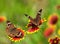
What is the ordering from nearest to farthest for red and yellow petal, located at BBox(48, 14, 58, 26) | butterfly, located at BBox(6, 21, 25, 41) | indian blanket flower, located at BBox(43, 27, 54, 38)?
butterfly, located at BBox(6, 21, 25, 41), indian blanket flower, located at BBox(43, 27, 54, 38), red and yellow petal, located at BBox(48, 14, 58, 26)

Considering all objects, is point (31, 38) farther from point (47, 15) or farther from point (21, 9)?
point (21, 9)

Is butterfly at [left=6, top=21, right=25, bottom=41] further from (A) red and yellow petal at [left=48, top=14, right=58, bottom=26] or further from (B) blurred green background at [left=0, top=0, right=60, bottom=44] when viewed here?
(A) red and yellow petal at [left=48, top=14, right=58, bottom=26]

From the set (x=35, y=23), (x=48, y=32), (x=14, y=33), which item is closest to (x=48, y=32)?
(x=48, y=32)

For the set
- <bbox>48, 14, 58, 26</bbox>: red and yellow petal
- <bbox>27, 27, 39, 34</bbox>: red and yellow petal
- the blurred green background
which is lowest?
the blurred green background

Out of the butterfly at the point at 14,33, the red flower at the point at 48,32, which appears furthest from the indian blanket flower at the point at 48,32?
the butterfly at the point at 14,33

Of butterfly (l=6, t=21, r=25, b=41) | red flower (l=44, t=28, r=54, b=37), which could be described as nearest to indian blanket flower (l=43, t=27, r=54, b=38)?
red flower (l=44, t=28, r=54, b=37)

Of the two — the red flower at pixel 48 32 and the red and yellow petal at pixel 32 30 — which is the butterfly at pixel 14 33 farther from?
the red flower at pixel 48 32

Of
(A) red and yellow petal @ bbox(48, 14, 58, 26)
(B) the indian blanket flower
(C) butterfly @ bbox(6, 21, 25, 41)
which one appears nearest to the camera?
(C) butterfly @ bbox(6, 21, 25, 41)

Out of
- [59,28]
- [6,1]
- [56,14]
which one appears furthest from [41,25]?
[6,1]
